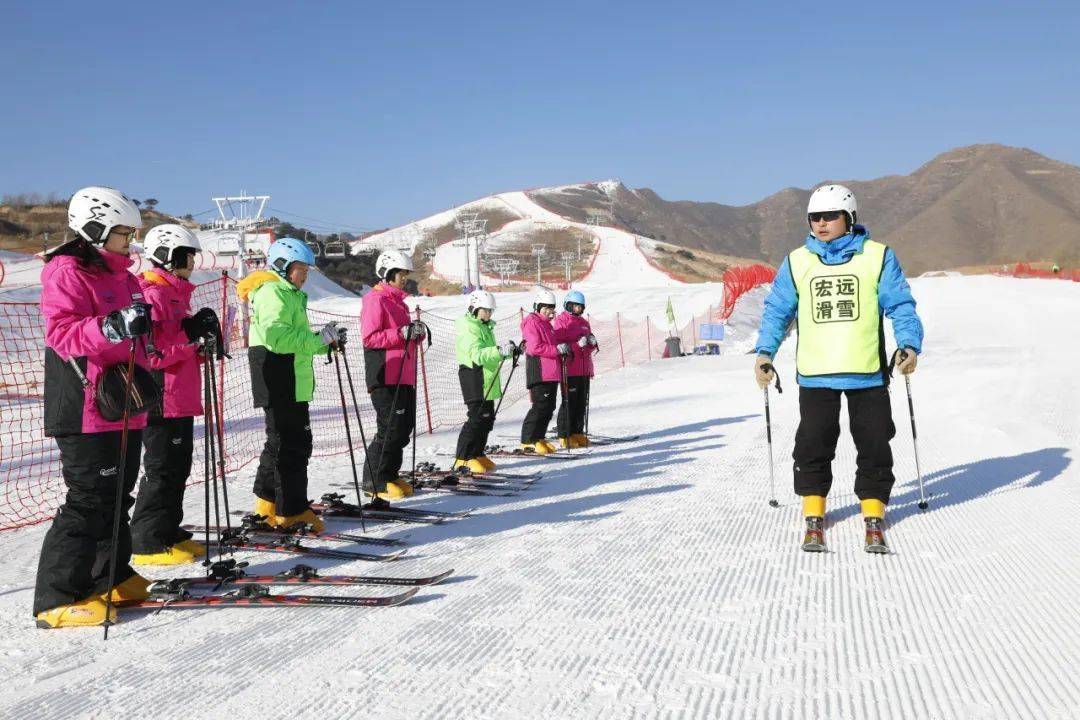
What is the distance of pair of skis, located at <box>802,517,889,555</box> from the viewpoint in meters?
3.97

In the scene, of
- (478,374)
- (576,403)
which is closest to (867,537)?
(478,374)

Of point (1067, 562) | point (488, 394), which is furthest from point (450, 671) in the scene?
point (488, 394)

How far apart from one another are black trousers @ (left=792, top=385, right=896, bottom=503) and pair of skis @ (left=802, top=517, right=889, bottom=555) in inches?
6.0

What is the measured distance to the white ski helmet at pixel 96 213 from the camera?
3.44 metres

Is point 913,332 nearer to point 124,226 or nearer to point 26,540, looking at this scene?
point 124,226

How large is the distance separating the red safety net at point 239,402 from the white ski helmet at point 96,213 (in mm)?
2523

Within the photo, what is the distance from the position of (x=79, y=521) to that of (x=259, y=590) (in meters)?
0.83

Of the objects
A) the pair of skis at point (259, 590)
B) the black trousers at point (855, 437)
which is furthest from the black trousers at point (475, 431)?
the black trousers at point (855, 437)

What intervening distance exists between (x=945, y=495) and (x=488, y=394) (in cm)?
398

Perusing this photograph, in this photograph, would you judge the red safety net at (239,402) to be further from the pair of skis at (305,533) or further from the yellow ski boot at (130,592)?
the yellow ski boot at (130,592)

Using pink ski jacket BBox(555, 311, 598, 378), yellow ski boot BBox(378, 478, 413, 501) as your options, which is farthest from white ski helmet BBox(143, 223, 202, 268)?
pink ski jacket BBox(555, 311, 598, 378)

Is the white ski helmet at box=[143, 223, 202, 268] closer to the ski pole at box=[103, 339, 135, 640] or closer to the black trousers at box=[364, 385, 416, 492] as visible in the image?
the ski pole at box=[103, 339, 135, 640]

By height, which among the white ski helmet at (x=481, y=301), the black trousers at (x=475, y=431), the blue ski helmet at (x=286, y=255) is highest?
the blue ski helmet at (x=286, y=255)

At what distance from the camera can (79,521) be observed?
3.42 metres
